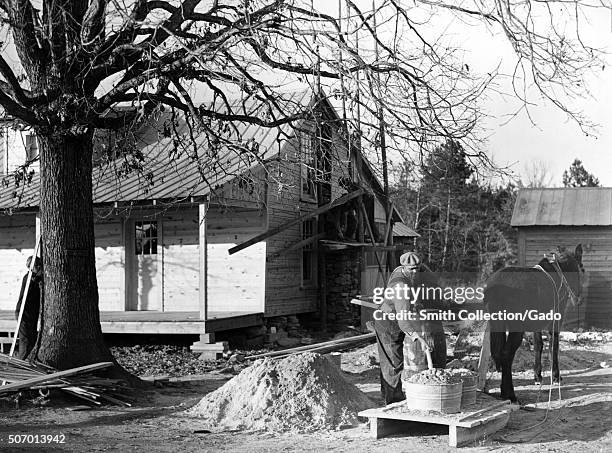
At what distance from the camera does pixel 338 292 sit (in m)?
22.1

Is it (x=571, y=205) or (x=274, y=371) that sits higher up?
(x=571, y=205)

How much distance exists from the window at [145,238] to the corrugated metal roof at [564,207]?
11.5 m

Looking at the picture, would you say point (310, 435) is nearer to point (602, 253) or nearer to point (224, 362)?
point (224, 362)

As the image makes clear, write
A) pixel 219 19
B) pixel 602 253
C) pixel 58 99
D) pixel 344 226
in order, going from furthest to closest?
Answer: pixel 602 253, pixel 344 226, pixel 219 19, pixel 58 99

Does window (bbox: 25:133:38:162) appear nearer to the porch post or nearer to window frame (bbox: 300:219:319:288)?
the porch post

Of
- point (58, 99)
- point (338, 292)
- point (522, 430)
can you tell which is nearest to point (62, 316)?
point (58, 99)

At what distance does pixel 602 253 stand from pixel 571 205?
74.6 inches

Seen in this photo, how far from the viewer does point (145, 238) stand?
1992 centimetres

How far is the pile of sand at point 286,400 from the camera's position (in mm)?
9398

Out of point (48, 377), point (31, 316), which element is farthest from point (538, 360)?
point (31, 316)

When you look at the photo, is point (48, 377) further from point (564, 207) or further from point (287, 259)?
point (564, 207)

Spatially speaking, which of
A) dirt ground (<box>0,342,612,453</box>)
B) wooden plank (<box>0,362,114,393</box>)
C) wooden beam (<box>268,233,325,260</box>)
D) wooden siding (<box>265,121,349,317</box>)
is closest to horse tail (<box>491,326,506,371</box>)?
dirt ground (<box>0,342,612,453</box>)

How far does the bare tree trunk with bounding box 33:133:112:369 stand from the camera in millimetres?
11547

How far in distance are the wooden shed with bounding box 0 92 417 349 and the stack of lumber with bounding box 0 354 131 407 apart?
541 cm
